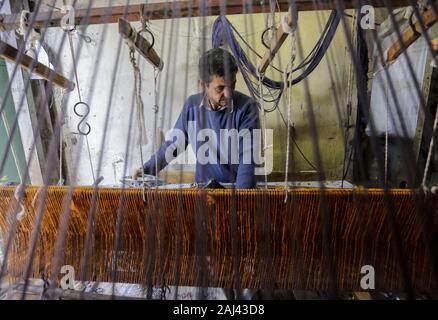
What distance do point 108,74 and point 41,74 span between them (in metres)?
1.55

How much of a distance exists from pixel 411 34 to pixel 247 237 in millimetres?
851

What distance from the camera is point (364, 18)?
1.03 metres

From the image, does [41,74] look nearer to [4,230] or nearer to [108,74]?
[4,230]

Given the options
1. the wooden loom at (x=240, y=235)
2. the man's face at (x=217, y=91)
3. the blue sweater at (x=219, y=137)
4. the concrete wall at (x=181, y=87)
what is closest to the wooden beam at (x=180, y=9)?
the wooden loom at (x=240, y=235)

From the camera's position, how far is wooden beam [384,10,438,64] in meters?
0.77

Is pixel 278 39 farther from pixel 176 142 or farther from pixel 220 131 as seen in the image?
pixel 176 142

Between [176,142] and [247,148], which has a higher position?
[176,142]

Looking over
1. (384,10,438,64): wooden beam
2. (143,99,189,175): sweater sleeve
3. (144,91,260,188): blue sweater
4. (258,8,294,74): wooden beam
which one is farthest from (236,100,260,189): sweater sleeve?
(384,10,438,64): wooden beam

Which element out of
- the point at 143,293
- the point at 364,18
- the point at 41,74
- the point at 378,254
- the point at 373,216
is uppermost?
the point at 364,18

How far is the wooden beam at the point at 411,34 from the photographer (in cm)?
77

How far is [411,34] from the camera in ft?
2.89

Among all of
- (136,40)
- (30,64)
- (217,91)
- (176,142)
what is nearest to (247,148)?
(217,91)

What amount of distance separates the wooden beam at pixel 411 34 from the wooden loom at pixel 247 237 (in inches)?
19.1
